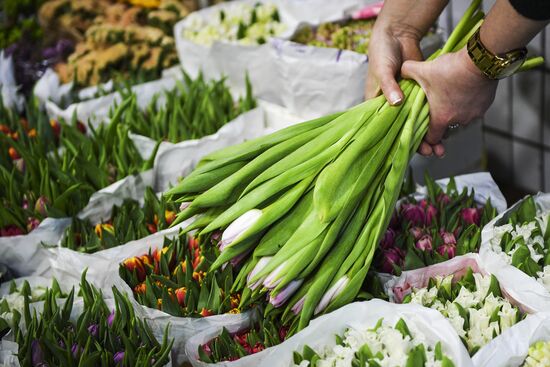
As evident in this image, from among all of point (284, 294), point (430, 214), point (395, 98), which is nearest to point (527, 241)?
point (430, 214)

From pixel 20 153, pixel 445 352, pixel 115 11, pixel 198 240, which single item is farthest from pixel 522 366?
pixel 115 11

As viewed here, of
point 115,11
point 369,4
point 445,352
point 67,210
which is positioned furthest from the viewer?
point 115,11

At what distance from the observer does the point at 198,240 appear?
52.9 inches

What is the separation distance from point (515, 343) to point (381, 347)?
0.66 ft

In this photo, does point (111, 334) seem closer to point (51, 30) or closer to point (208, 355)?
point (208, 355)

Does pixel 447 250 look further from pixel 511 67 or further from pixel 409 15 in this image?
pixel 409 15

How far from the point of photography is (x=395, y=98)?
1281 millimetres

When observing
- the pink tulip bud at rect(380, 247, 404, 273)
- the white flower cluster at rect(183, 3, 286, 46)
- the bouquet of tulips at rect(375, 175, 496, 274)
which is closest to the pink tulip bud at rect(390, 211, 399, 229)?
the bouquet of tulips at rect(375, 175, 496, 274)

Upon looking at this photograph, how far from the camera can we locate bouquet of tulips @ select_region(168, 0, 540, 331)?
111cm

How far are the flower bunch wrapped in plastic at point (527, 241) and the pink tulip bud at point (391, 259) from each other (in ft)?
0.56

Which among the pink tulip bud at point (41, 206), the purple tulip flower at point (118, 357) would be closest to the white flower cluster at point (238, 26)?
the pink tulip bud at point (41, 206)

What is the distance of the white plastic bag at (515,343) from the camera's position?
103 cm

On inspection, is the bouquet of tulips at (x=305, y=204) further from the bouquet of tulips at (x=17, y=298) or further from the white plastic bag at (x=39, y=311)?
the bouquet of tulips at (x=17, y=298)

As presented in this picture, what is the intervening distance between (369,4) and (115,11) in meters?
1.01
